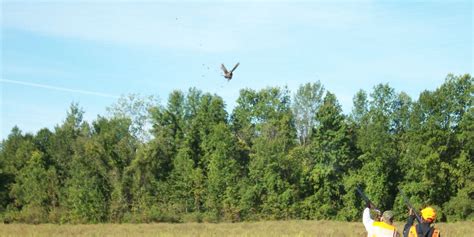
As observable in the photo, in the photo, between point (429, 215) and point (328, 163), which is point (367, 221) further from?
→ point (328, 163)

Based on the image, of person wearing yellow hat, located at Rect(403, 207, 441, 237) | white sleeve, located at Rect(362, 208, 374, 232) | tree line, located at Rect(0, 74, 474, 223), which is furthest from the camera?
tree line, located at Rect(0, 74, 474, 223)

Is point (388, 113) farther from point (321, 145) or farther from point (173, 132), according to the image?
point (173, 132)

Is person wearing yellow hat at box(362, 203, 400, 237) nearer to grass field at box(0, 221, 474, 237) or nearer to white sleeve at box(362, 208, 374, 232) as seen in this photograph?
white sleeve at box(362, 208, 374, 232)

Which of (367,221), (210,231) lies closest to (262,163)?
(210,231)

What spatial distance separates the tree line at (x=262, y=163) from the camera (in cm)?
4966

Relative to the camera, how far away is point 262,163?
53.1 metres

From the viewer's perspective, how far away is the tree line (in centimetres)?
4966

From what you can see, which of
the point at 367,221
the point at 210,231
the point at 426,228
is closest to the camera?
the point at 426,228

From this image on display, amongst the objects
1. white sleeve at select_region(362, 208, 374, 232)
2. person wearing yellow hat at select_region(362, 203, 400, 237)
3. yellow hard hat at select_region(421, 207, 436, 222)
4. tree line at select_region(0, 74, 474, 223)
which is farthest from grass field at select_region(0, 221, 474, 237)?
tree line at select_region(0, 74, 474, 223)

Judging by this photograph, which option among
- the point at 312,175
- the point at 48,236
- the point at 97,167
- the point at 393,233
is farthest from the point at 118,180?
the point at 393,233

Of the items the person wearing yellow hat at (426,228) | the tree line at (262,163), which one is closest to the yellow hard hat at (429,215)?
the person wearing yellow hat at (426,228)

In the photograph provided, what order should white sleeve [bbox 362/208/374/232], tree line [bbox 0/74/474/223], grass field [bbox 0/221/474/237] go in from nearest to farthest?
white sleeve [bbox 362/208/374/232]
grass field [bbox 0/221/474/237]
tree line [bbox 0/74/474/223]

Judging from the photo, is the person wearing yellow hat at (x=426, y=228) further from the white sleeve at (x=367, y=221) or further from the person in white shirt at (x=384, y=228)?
the white sleeve at (x=367, y=221)

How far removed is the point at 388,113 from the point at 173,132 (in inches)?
820
